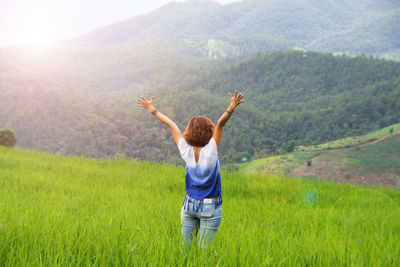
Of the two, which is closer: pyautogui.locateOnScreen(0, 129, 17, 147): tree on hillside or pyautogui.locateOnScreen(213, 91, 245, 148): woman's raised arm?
pyautogui.locateOnScreen(213, 91, 245, 148): woman's raised arm

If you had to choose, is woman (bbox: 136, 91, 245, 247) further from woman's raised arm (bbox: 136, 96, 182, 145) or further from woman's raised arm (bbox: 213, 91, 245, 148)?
woman's raised arm (bbox: 136, 96, 182, 145)

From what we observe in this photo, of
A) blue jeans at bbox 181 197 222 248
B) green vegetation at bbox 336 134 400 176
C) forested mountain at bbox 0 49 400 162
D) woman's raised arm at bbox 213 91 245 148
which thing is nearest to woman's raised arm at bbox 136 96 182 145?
woman's raised arm at bbox 213 91 245 148

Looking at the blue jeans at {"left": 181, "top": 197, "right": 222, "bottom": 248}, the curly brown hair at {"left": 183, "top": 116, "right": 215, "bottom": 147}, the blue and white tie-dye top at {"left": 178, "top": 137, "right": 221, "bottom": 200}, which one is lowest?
the blue jeans at {"left": 181, "top": 197, "right": 222, "bottom": 248}

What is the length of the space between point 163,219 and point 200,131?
1.94m

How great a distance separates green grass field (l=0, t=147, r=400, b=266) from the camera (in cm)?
277

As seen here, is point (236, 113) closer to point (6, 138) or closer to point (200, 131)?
point (6, 138)

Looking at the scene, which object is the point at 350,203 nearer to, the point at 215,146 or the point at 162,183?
the point at 162,183

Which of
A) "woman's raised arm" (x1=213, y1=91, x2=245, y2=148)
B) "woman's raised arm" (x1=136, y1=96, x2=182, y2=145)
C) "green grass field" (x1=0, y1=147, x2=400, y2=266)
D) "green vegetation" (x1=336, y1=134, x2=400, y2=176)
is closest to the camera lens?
"green grass field" (x1=0, y1=147, x2=400, y2=266)

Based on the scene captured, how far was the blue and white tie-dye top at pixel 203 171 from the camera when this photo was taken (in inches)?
124

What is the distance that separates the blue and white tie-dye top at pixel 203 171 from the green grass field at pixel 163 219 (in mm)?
512

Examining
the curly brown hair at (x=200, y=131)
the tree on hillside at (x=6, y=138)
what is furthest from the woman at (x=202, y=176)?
the tree on hillside at (x=6, y=138)

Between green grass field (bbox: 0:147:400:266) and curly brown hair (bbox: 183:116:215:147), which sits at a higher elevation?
curly brown hair (bbox: 183:116:215:147)

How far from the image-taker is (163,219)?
4520mm

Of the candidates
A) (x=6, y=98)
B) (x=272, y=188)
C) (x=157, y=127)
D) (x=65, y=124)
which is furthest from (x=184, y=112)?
(x=272, y=188)
